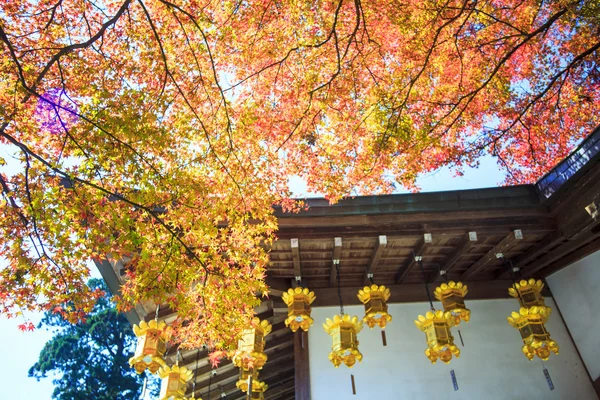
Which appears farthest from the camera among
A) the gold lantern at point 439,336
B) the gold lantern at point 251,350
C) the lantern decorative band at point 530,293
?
the lantern decorative band at point 530,293

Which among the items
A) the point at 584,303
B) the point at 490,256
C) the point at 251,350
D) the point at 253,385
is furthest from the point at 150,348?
the point at 584,303

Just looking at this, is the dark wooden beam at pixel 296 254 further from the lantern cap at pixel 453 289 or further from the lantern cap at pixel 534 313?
the lantern cap at pixel 534 313

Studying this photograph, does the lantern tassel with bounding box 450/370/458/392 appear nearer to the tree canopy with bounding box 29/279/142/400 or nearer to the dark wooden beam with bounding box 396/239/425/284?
the dark wooden beam with bounding box 396/239/425/284

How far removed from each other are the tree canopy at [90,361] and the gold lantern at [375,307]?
14.9 meters

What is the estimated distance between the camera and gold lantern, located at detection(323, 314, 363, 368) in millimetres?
5523

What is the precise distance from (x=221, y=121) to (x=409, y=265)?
3.85m

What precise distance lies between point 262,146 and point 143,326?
272 centimetres

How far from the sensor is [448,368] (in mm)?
6441

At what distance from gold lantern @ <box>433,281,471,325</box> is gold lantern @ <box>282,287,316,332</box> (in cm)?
196

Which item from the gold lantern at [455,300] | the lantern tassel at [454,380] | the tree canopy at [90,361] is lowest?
the lantern tassel at [454,380]

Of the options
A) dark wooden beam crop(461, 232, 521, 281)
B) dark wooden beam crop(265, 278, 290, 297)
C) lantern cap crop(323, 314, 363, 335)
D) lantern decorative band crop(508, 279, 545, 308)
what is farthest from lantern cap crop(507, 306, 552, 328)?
dark wooden beam crop(265, 278, 290, 297)

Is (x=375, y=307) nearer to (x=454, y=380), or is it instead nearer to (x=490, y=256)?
(x=454, y=380)

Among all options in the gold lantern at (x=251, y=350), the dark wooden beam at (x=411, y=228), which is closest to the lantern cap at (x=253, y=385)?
the gold lantern at (x=251, y=350)

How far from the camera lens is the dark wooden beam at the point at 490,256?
5934 mm
